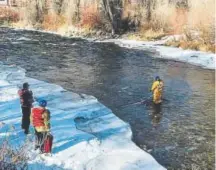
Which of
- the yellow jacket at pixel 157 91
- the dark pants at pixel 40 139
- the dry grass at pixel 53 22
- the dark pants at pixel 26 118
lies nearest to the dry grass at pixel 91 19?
the dry grass at pixel 53 22

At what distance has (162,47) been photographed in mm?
37969

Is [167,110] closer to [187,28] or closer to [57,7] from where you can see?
[187,28]

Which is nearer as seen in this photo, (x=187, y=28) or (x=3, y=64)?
(x=3, y=64)

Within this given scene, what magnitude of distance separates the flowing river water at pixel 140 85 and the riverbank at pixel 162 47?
4.26ft

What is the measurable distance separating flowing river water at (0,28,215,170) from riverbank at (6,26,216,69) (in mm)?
1298

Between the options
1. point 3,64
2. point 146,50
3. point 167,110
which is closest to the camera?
point 167,110

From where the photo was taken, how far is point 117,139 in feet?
47.8

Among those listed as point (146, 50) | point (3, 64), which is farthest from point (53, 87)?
point (146, 50)

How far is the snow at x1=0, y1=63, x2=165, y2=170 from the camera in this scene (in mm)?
11922

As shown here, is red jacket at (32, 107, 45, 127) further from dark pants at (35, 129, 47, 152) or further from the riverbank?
the riverbank

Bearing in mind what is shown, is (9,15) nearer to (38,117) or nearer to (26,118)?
(26,118)

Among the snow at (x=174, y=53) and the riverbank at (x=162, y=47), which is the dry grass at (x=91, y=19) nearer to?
the riverbank at (x=162, y=47)

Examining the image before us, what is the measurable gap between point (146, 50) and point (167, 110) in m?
18.6

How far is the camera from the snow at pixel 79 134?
39.1 ft
